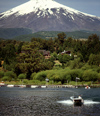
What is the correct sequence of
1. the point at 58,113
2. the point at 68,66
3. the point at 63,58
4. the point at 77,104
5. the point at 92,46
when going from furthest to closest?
1. the point at 92,46
2. the point at 63,58
3. the point at 68,66
4. the point at 77,104
5. the point at 58,113

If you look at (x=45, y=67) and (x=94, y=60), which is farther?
(x=45, y=67)

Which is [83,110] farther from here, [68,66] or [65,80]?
[68,66]

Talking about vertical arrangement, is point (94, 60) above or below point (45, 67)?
above

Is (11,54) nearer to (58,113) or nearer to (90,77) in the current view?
(90,77)

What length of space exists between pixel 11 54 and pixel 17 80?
37.3 meters

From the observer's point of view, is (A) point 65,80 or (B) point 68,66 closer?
(A) point 65,80

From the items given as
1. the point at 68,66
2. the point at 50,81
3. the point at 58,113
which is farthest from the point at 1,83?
the point at 58,113

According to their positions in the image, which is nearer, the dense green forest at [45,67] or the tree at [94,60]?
the dense green forest at [45,67]

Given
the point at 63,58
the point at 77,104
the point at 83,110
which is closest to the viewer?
the point at 83,110

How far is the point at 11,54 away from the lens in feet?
621

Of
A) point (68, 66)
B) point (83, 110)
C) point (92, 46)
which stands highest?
point (92, 46)

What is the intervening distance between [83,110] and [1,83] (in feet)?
260

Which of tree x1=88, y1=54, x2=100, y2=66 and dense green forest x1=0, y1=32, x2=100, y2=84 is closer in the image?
dense green forest x1=0, y1=32, x2=100, y2=84

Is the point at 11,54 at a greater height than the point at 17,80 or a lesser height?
greater
